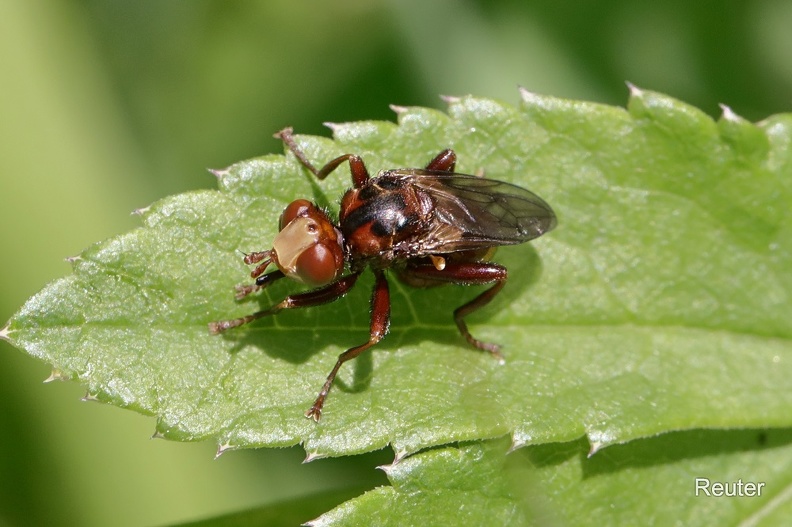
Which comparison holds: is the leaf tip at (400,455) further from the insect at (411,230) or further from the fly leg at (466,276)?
the fly leg at (466,276)

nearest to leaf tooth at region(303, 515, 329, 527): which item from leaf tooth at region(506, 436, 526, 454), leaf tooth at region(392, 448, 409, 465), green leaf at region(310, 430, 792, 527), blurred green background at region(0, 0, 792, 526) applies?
green leaf at region(310, 430, 792, 527)

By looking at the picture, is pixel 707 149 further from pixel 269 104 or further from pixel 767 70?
pixel 269 104

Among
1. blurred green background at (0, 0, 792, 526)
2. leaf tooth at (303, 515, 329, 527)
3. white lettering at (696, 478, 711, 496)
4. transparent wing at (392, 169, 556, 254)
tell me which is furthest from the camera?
blurred green background at (0, 0, 792, 526)

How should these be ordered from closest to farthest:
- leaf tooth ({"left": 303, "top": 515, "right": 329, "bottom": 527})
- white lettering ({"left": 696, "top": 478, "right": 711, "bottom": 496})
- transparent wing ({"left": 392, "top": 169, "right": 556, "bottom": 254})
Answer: leaf tooth ({"left": 303, "top": 515, "right": 329, "bottom": 527}) → white lettering ({"left": 696, "top": 478, "right": 711, "bottom": 496}) → transparent wing ({"left": 392, "top": 169, "right": 556, "bottom": 254})

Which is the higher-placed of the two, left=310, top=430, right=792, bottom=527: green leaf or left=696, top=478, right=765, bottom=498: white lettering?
left=310, top=430, right=792, bottom=527: green leaf

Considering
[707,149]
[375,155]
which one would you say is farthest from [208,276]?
[707,149]

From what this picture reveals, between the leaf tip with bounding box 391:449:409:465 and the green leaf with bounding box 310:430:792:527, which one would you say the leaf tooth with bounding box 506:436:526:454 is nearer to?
the green leaf with bounding box 310:430:792:527

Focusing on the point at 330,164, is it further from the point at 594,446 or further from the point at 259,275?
the point at 594,446
